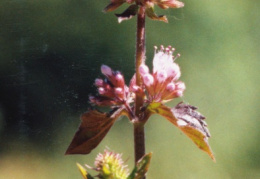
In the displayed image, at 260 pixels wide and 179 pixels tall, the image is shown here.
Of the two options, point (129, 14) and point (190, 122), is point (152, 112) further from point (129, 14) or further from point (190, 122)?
point (129, 14)

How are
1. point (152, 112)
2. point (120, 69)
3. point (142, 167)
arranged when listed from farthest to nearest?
point (120, 69), point (152, 112), point (142, 167)

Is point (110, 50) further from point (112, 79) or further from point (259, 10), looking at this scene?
point (112, 79)

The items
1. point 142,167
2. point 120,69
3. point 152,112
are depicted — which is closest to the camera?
point 142,167

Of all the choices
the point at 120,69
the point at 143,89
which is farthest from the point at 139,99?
the point at 120,69

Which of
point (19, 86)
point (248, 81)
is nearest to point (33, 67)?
point (19, 86)

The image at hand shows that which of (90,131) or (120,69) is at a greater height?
(120,69)

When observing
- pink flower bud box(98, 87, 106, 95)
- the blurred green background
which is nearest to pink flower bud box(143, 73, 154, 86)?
pink flower bud box(98, 87, 106, 95)
